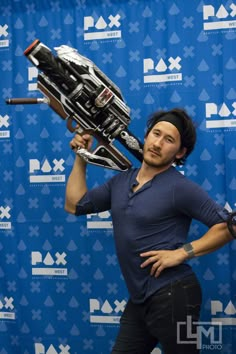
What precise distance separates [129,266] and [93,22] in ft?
3.63

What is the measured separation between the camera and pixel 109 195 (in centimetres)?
158

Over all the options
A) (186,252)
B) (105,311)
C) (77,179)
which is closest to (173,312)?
(186,252)

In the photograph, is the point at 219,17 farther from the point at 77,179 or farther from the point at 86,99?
the point at 77,179

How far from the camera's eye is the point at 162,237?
144 centimetres

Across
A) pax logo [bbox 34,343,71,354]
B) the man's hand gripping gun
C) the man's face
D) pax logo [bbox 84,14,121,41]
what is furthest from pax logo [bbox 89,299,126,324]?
pax logo [bbox 84,14,121,41]

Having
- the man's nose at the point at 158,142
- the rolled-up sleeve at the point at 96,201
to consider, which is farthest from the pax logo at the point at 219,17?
the rolled-up sleeve at the point at 96,201

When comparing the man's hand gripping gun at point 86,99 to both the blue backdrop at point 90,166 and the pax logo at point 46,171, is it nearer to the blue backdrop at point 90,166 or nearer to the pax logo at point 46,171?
the blue backdrop at point 90,166

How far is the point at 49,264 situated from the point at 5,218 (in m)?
0.29

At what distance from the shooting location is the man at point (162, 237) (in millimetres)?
1394

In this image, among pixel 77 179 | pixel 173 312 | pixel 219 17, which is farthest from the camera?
pixel 219 17

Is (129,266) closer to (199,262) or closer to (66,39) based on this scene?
(199,262)

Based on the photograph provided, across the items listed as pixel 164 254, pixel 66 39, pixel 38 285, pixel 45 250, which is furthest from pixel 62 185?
pixel 164 254

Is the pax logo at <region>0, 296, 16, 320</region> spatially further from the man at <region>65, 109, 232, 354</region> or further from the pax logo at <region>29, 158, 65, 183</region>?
the man at <region>65, 109, 232, 354</region>

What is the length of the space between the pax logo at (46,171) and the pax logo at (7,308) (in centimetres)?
56
